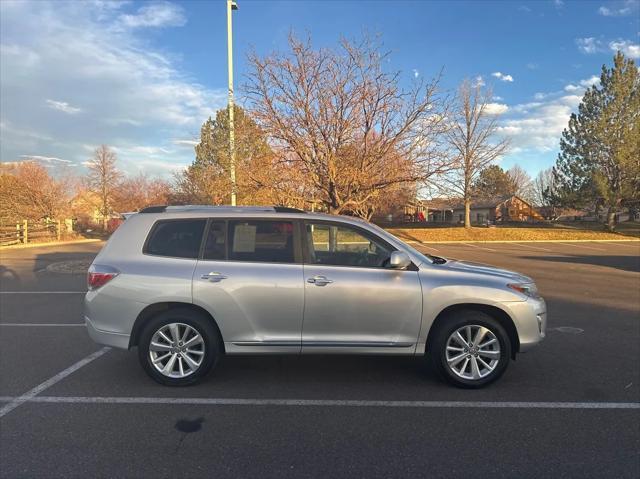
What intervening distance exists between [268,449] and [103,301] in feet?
7.80

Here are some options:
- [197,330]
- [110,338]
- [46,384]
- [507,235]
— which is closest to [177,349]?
[197,330]

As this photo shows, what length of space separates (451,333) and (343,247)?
1380mm

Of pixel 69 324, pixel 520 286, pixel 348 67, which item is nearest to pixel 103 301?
pixel 69 324

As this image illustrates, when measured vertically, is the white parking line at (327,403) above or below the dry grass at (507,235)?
below

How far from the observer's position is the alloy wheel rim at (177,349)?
15.0 ft

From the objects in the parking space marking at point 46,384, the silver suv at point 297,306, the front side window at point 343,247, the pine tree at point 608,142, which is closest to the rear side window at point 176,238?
the silver suv at point 297,306

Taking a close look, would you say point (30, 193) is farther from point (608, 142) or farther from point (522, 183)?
point (522, 183)

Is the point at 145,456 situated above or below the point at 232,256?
below

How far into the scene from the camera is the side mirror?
4453mm

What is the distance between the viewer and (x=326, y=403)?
4203 millimetres

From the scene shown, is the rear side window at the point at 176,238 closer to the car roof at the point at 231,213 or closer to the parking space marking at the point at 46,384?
the car roof at the point at 231,213

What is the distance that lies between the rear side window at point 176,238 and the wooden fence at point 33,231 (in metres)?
26.8

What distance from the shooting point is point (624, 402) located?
13.7 ft

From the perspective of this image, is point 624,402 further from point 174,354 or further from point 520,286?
point 174,354
